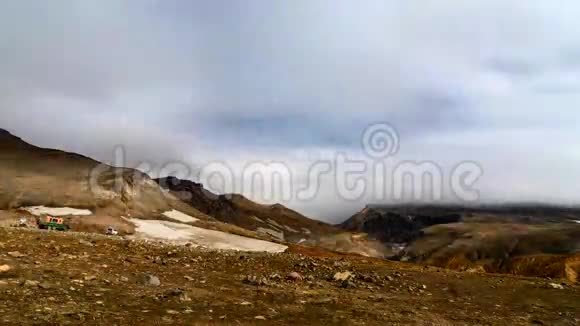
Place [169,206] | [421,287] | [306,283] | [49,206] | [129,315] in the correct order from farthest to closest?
[169,206], [49,206], [421,287], [306,283], [129,315]

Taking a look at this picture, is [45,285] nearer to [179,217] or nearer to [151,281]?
[151,281]

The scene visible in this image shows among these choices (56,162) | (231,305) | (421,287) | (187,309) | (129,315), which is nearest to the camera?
(129,315)

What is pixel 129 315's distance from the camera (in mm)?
10266

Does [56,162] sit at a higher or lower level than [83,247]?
higher

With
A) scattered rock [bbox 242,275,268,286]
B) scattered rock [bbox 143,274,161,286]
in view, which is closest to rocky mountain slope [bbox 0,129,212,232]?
scattered rock [bbox 242,275,268,286]

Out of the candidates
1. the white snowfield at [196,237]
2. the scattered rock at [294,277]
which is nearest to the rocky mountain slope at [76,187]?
the white snowfield at [196,237]

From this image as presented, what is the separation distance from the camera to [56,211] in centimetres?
10200

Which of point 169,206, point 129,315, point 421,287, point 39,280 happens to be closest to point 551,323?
point 421,287

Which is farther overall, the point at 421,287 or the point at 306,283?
the point at 421,287

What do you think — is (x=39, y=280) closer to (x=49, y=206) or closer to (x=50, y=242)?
(x=50, y=242)

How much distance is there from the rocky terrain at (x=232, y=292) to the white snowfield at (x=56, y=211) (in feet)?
280

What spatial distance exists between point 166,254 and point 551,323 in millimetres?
14350

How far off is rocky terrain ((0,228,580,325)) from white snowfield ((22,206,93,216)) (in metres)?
85.3

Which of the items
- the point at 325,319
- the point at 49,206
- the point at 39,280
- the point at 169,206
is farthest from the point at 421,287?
the point at 169,206
